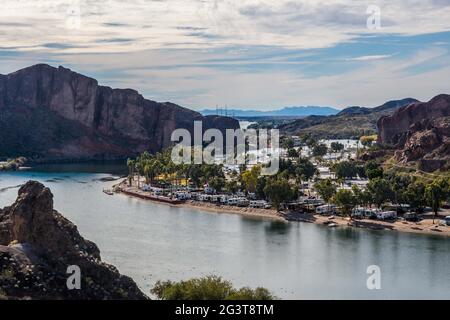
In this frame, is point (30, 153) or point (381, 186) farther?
point (30, 153)

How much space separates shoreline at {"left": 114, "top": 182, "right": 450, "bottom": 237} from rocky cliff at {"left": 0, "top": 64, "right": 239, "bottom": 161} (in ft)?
254

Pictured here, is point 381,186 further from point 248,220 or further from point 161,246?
point 161,246

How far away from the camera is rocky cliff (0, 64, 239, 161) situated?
137625mm

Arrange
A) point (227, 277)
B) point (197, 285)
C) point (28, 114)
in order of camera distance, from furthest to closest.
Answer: point (28, 114) < point (227, 277) < point (197, 285)

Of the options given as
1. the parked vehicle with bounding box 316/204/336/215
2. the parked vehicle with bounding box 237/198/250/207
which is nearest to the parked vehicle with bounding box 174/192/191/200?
the parked vehicle with bounding box 237/198/250/207

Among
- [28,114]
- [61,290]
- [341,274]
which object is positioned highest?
[28,114]

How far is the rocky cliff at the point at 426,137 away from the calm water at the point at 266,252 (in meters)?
25.8

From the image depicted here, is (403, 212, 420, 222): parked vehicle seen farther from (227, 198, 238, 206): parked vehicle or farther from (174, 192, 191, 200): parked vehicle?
(174, 192, 191, 200): parked vehicle

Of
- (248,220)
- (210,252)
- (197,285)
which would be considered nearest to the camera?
(197,285)

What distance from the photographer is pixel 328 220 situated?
175 feet

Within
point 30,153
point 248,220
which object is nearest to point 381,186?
point 248,220

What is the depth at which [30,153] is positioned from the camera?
429 feet

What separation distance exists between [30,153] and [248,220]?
8530 centimetres

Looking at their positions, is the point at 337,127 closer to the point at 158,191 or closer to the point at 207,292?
the point at 158,191
